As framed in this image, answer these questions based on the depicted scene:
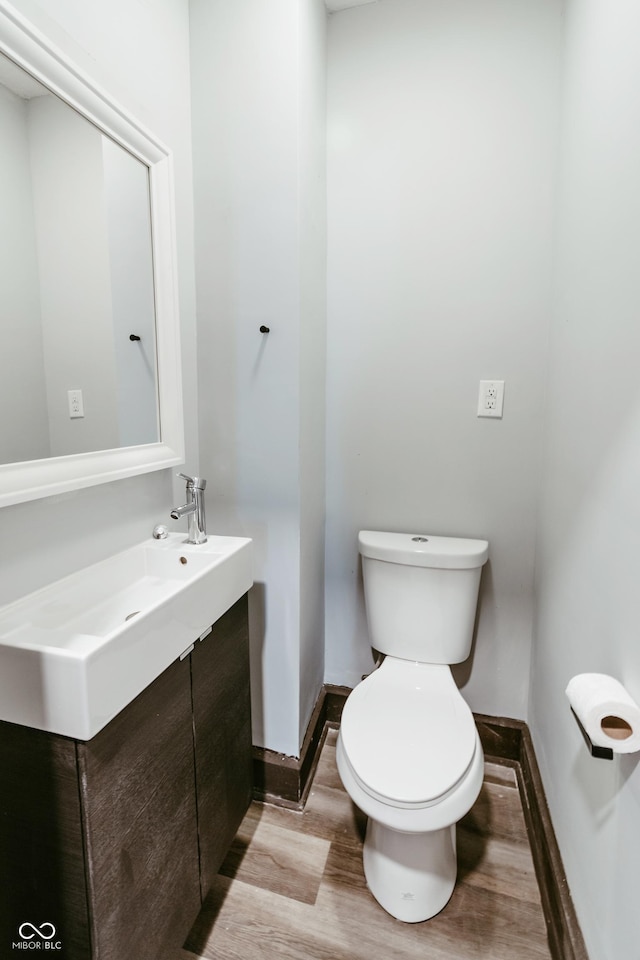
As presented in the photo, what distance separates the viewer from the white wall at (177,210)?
32.5 inches

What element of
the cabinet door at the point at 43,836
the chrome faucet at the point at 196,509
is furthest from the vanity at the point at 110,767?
the chrome faucet at the point at 196,509

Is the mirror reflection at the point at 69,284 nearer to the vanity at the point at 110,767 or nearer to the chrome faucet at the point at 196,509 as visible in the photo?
the chrome faucet at the point at 196,509

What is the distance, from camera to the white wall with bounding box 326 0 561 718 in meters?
1.33

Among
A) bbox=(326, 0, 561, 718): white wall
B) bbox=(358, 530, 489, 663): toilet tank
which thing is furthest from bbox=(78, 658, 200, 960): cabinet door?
bbox=(326, 0, 561, 718): white wall

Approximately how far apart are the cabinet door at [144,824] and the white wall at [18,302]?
52 centimetres

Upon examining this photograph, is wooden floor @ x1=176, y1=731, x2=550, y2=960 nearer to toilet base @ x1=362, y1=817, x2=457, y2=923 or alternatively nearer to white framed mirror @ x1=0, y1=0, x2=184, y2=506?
toilet base @ x1=362, y1=817, x2=457, y2=923

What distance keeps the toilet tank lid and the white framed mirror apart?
2.22 ft

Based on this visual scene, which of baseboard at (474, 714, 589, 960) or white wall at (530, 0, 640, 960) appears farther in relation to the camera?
baseboard at (474, 714, 589, 960)

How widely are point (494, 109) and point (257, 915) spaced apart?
231cm

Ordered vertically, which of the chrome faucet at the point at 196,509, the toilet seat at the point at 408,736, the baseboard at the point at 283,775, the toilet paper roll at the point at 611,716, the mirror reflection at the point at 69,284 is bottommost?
the baseboard at the point at 283,775

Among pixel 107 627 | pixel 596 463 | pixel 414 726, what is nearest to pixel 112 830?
pixel 107 627

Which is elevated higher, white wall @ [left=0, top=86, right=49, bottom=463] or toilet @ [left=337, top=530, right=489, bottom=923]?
white wall @ [left=0, top=86, right=49, bottom=463]

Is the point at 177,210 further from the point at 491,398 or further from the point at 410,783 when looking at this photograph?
the point at 410,783

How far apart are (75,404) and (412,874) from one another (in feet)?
4.44
